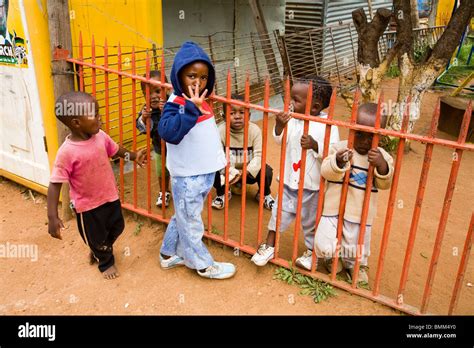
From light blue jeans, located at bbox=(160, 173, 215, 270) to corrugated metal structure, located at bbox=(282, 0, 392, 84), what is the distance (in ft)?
23.5

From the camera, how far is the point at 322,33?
10602 millimetres

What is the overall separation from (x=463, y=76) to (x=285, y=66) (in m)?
5.76

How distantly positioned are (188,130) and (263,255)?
1.12 m

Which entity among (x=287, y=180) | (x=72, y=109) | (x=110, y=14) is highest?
(x=110, y=14)

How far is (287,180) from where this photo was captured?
10.1 ft

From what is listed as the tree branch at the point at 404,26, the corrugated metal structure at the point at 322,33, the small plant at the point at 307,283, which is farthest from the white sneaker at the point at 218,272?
the corrugated metal structure at the point at 322,33

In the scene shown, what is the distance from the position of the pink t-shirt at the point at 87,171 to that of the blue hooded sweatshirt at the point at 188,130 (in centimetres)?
47

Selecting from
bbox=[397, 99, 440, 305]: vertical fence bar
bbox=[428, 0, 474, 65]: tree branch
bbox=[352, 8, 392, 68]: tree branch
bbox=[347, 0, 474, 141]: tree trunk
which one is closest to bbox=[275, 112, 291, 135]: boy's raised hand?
bbox=[397, 99, 440, 305]: vertical fence bar

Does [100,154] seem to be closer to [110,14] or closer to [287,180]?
[287,180]

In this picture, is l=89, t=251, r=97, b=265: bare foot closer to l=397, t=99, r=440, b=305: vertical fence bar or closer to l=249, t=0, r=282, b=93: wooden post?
l=397, t=99, r=440, b=305: vertical fence bar

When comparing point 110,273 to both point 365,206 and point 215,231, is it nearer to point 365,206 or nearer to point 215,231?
point 215,231

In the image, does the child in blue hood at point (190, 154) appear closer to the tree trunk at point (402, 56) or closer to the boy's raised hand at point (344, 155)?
the boy's raised hand at point (344, 155)

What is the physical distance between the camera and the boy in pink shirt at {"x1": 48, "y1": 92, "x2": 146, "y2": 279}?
9.01 ft
